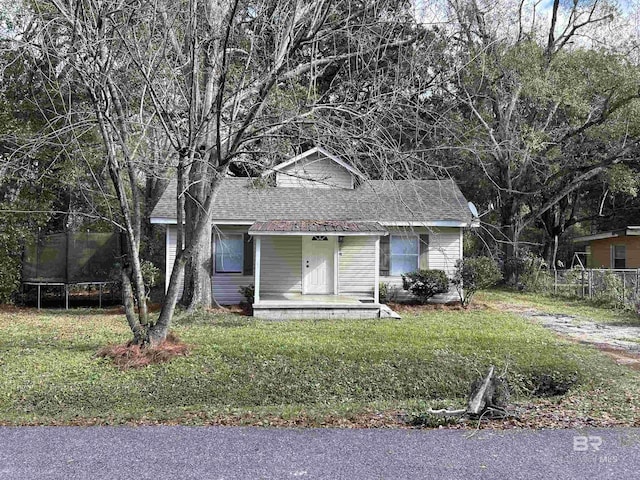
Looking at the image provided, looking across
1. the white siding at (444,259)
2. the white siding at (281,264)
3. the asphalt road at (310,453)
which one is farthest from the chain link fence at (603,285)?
the asphalt road at (310,453)

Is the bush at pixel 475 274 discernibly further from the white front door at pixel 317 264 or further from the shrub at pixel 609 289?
the white front door at pixel 317 264

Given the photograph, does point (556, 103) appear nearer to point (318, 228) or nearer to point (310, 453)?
point (318, 228)

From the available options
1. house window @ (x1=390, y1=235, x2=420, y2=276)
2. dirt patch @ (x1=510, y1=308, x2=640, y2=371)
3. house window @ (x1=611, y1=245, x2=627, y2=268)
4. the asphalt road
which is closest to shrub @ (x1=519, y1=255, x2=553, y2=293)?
house window @ (x1=611, y1=245, x2=627, y2=268)

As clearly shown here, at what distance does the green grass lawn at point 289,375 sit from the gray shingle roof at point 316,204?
5.53 metres

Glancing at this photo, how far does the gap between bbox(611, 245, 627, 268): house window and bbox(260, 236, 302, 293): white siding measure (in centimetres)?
1664

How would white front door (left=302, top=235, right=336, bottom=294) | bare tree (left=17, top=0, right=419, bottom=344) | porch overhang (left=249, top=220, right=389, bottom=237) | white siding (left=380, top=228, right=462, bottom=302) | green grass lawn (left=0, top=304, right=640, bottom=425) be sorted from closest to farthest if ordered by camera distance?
green grass lawn (left=0, top=304, right=640, bottom=425)
bare tree (left=17, top=0, right=419, bottom=344)
porch overhang (left=249, top=220, right=389, bottom=237)
white front door (left=302, top=235, right=336, bottom=294)
white siding (left=380, top=228, right=462, bottom=302)

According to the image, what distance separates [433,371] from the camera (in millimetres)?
7590

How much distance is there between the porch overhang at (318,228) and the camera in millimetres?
13633

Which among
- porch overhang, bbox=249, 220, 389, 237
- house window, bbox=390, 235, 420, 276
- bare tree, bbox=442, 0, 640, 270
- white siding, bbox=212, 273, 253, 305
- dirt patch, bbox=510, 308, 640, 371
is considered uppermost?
bare tree, bbox=442, 0, 640, 270

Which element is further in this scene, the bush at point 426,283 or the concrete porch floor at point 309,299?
the bush at point 426,283

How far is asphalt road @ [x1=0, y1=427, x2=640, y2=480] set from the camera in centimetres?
401

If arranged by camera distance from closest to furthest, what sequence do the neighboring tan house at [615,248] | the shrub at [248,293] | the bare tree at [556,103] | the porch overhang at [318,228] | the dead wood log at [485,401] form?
1. the dead wood log at [485,401]
2. the porch overhang at [318,228]
3. the shrub at [248,293]
4. the bare tree at [556,103]
5. the neighboring tan house at [615,248]

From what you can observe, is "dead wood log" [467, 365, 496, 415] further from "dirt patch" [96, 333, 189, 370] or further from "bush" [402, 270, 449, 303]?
"bush" [402, 270, 449, 303]

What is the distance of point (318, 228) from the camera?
1392 cm
